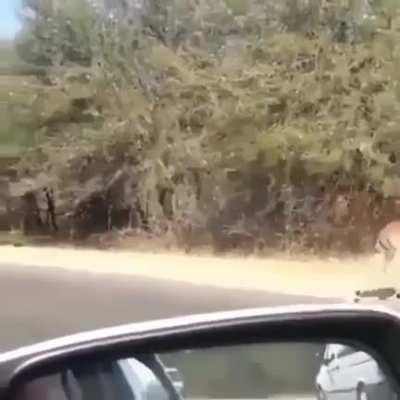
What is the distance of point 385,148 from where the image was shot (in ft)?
84.3

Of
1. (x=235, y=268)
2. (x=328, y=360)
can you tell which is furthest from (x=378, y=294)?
(x=235, y=268)

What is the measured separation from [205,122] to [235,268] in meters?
4.92

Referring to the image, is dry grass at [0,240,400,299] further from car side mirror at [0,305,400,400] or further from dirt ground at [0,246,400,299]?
car side mirror at [0,305,400,400]

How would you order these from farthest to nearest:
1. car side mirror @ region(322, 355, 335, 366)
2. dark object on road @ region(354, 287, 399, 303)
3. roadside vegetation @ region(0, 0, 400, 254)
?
1. roadside vegetation @ region(0, 0, 400, 254)
2. dark object on road @ region(354, 287, 399, 303)
3. car side mirror @ region(322, 355, 335, 366)

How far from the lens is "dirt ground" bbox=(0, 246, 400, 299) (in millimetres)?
20016

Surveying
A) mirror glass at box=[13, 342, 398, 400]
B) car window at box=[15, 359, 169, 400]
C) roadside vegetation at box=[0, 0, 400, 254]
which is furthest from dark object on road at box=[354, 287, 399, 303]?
roadside vegetation at box=[0, 0, 400, 254]

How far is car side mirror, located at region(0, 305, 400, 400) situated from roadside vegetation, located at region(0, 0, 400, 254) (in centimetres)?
2249

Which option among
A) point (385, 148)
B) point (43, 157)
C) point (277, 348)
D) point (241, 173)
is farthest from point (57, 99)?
point (277, 348)

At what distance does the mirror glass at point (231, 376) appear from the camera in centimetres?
247

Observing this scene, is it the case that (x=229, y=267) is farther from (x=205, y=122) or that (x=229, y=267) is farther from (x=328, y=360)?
(x=328, y=360)

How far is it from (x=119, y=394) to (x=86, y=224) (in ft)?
97.1

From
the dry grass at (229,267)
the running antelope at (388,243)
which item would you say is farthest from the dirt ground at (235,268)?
the running antelope at (388,243)

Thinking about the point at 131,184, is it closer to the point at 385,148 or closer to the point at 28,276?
the point at 385,148

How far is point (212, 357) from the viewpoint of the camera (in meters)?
2.70
